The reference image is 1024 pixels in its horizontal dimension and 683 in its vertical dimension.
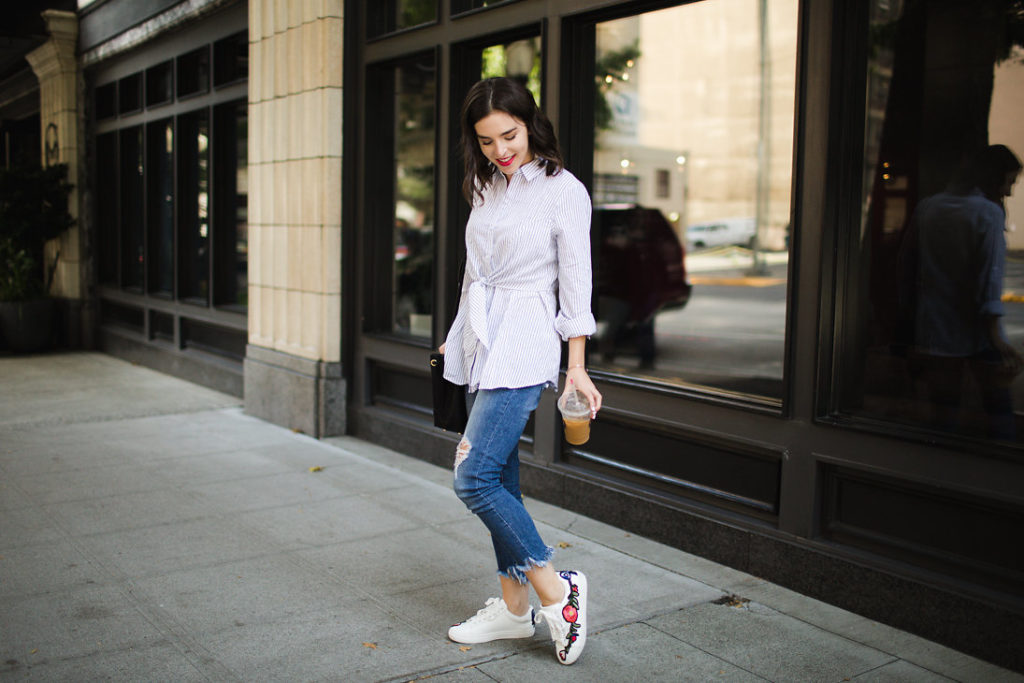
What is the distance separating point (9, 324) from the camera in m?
11.6

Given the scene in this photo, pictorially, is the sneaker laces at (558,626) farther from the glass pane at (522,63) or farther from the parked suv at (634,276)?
the parked suv at (634,276)

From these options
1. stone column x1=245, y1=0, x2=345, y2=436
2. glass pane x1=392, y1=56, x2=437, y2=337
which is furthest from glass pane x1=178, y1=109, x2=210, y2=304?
stone column x1=245, y1=0, x2=345, y2=436

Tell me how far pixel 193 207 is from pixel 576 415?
323 inches

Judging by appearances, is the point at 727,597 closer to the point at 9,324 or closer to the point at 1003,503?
the point at 1003,503

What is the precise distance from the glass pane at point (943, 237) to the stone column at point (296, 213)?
3.83m

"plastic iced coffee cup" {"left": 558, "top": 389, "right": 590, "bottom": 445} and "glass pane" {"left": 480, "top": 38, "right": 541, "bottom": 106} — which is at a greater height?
"glass pane" {"left": 480, "top": 38, "right": 541, "bottom": 106}

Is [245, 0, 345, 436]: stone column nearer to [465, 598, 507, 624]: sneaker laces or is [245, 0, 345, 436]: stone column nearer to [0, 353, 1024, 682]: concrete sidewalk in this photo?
[0, 353, 1024, 682]: concrete sidewalk

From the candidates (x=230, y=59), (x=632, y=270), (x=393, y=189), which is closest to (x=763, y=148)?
(x=632, y=270)

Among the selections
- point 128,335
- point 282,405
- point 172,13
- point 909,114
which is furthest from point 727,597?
point 128,335

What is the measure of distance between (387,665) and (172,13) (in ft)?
27.3

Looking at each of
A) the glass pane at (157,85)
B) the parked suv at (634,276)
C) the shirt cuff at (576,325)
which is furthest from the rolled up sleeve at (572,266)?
the glass pane at (157,85)

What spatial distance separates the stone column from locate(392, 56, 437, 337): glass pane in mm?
517

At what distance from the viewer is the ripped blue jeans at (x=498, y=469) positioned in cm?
326

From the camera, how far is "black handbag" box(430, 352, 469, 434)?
3514mm
